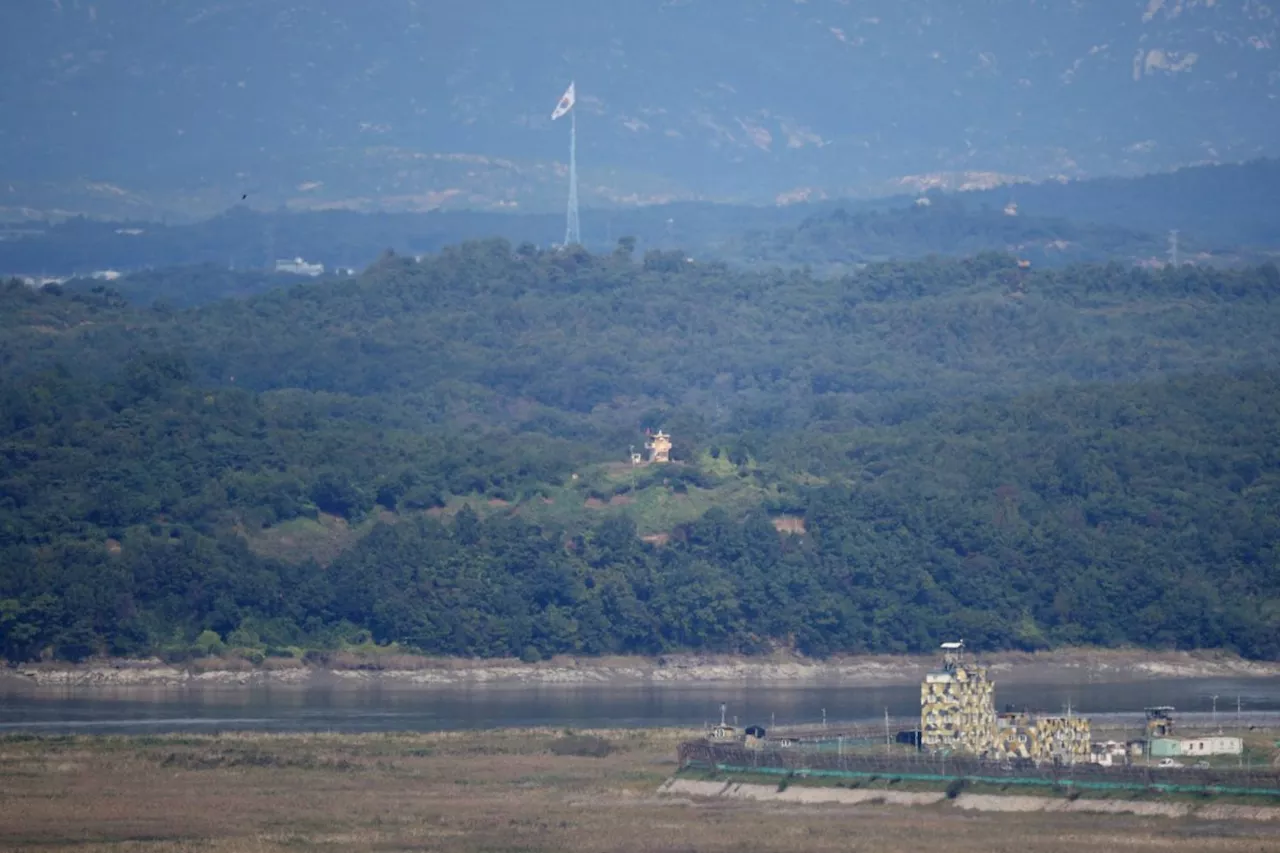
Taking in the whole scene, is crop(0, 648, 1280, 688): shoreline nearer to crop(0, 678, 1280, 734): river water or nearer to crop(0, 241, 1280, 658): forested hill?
crop(0, 241, 1280, 658): forested hill

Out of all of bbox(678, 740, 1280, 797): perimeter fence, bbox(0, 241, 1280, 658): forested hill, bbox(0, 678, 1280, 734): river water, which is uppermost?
bbox(0, 241, 1280, 658): forested hill

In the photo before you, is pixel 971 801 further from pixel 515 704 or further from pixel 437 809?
pixel 515 704

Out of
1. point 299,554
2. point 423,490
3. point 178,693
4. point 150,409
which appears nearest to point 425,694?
point 178,693

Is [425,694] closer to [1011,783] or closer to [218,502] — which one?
[218,502]

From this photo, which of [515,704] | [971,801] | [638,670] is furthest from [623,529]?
[971,801]

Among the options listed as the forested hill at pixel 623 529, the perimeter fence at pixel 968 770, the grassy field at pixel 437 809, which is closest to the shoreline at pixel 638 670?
the forested hill at pixel 623 529

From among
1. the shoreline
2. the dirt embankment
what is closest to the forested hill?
the shoreline

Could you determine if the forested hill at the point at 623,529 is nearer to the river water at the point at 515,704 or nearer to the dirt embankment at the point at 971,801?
the river water at the point at 515,704

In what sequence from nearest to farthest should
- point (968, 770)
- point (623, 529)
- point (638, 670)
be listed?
point (968, 770), point (638, 670), point (623, 529)
